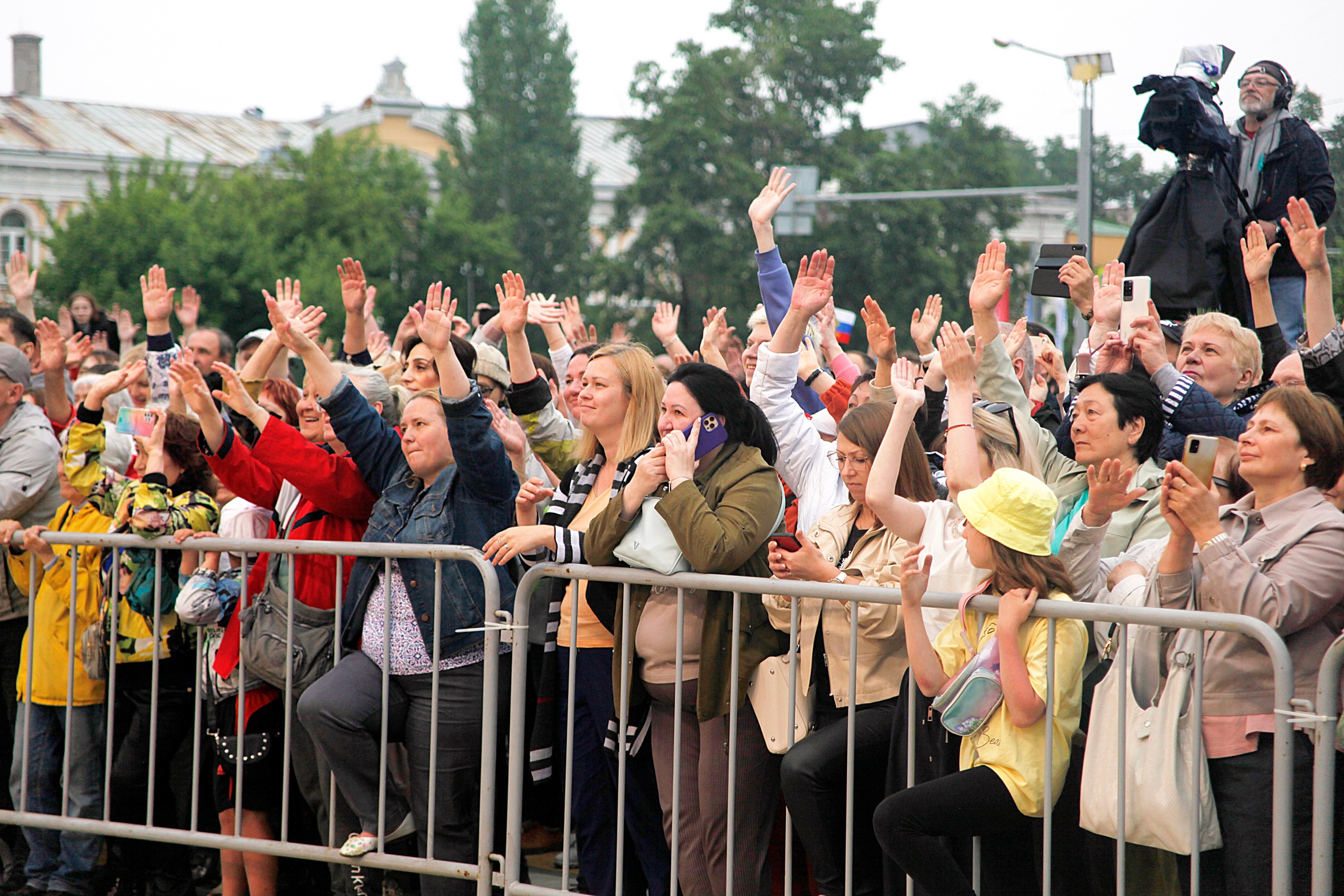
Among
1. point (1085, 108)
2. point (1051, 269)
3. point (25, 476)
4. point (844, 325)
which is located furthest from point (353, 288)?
point (1085, 108)

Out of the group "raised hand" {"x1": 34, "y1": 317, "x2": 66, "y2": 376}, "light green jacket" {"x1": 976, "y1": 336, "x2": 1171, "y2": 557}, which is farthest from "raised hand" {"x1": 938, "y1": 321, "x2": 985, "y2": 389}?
"raised hand" {"x1": 34, "y1": 317, "x2": 66, "y2": 376}

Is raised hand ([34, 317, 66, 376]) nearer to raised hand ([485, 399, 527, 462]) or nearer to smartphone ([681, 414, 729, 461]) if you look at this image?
raised hand ([485, 399, 527, 462])

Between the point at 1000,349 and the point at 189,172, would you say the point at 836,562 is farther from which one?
the point at 189,172

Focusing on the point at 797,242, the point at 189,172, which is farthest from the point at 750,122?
the point at 189,172

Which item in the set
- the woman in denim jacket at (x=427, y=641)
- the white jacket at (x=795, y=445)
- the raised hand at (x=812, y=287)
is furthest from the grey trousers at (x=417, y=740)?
the raised hand at (x=812, y=287)

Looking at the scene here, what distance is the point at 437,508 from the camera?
16.2 ft

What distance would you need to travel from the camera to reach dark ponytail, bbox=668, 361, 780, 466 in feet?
15.2

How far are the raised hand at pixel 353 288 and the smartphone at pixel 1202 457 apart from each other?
3.78 metres

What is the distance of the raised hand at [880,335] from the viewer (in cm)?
563

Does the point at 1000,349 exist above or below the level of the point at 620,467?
above

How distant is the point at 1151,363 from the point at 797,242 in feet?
144

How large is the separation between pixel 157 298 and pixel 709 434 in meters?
3.63

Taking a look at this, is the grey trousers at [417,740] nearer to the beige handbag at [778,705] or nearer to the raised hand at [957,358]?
the beige handbag at [778,705]

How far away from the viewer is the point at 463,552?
461 centimetres
